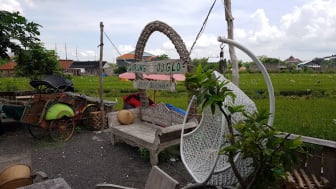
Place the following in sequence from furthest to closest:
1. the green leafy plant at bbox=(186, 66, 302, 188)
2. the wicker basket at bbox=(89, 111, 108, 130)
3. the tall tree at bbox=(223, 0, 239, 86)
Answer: the wicker basket at bbox=(89, 111, 108, 130) → the tall tree at bbox=(223, 0, 239, 86) → the green leafy plant at bbox=(186, 66, 302, 188)

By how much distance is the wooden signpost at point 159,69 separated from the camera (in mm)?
4934

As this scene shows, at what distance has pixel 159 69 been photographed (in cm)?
543

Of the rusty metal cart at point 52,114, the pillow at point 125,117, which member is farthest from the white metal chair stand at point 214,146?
the rusty metal cart at point 52,114

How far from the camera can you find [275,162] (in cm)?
205

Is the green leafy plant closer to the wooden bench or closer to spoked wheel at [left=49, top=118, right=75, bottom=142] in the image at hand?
the wooden bench

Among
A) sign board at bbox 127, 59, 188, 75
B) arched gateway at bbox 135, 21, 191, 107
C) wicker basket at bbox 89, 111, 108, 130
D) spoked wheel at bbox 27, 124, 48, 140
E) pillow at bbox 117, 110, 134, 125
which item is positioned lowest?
spoked wheel at bbox 27, 124, 48, 140

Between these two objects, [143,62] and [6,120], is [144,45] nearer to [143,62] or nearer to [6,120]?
[143,62]

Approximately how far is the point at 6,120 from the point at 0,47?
7.00ft

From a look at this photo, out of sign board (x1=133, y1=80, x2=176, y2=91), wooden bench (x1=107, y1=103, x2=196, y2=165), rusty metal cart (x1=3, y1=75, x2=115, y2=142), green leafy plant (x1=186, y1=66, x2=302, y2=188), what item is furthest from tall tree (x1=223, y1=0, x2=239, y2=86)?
rusty metal cart (x1=3, y1=75, x2=115, y2=142)

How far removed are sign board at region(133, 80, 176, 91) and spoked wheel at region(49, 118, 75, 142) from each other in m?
2.01

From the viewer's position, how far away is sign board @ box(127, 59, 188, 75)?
16.0 feet

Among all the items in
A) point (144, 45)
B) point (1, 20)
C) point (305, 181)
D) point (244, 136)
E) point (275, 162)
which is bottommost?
point (305, 181)

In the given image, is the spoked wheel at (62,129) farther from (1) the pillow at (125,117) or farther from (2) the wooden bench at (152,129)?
(1) the pillow at (125,117)

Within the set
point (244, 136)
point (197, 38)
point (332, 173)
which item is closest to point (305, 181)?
point (332, 173)
